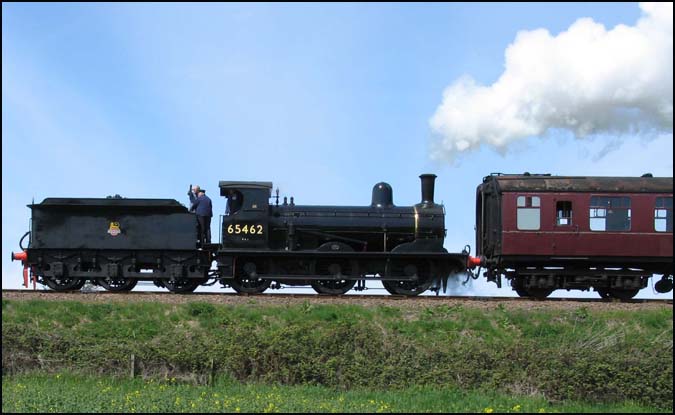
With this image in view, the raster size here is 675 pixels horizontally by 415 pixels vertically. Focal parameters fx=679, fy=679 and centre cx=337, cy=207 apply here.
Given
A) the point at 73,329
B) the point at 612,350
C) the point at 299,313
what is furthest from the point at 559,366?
the point at 73,329

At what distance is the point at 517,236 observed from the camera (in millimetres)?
17500

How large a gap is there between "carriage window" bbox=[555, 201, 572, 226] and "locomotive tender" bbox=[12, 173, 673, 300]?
26 mm

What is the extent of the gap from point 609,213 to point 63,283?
14.4 metres

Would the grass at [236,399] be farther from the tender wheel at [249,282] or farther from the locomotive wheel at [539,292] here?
the locomotive wheel at [539,292]

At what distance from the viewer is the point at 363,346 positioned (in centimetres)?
1264

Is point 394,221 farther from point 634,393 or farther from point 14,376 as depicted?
point 14,376

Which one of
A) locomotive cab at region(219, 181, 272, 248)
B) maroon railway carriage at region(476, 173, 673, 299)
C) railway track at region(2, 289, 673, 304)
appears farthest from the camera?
locomotive cab at region(219, 181, 272, 248)

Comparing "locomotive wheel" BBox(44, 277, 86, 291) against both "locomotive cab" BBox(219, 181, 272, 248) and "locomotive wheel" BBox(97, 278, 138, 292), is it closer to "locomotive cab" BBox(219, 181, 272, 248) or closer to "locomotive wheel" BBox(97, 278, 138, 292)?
"locomotive wheel" BBox(97, 278, 138, 292)

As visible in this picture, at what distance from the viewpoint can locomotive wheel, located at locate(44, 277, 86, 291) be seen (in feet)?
58.5

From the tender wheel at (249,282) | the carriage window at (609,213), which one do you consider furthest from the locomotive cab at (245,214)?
the carriage window at (609,213)

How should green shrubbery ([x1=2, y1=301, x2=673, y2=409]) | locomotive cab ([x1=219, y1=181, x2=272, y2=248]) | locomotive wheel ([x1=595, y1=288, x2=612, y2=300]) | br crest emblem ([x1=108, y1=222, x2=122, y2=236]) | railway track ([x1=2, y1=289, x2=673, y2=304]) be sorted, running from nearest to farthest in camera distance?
green shrubbery ([x1=2, y1=301, x2=673, y2=409])
railway track ([x1=2, y1=289, x2=673, y2=304])
locomotive cab ([x1=219, y1=181, x2=272, y2=248])
locomotive wheel ([x1=595, y1=288, x2=612, y2=300])
br crest emblem ([x1=108, y1=222, x2=122, y2=236])

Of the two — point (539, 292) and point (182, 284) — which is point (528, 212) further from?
point (182, 284)

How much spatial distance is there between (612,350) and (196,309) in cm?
820

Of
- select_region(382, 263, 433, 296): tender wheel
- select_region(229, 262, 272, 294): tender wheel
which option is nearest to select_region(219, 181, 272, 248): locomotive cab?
select_region(229, 262, 272, 294): tender wheel
